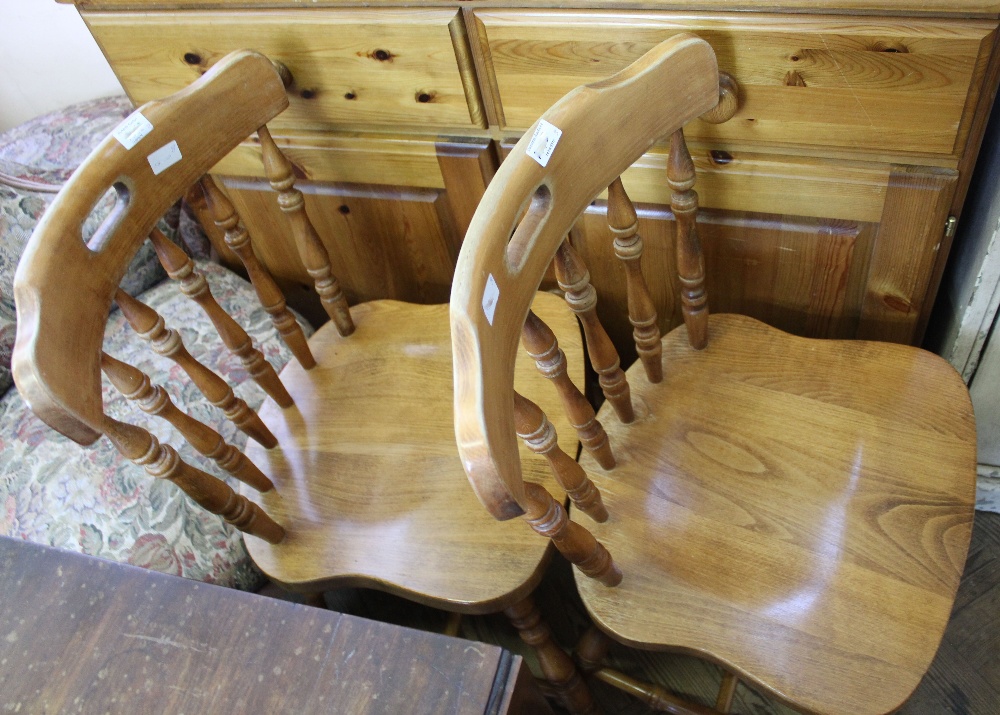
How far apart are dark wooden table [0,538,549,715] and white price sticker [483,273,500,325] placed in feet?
0.79

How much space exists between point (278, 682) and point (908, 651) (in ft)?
1.88

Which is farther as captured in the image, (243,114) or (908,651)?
(243,114)

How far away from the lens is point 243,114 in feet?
2.93

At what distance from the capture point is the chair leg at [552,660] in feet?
3.17

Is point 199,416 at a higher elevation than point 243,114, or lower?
lower

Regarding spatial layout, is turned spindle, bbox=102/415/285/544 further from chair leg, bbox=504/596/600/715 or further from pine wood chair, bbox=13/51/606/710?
chair leg, bbox=504/596/600/715

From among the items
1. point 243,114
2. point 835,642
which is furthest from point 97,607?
point 835,642

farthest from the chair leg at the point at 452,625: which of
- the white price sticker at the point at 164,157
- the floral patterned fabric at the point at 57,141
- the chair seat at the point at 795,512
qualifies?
the floral patterned fabric at the point at 57,141

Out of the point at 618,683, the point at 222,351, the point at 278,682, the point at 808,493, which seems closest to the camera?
the point at 278,682

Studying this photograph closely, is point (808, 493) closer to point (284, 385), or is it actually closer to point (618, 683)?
point (618, 683)

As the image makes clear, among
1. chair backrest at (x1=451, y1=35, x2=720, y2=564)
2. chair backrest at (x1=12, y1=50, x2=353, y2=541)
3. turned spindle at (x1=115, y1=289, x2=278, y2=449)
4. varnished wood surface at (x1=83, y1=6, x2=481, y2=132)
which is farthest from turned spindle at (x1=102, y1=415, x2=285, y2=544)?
varnished wood surface at (x1=83, y1=6, x2=481, y2=132)

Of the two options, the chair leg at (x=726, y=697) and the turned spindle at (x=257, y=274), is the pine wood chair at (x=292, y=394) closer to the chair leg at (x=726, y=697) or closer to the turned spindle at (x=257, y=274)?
the turned spindle at (x=257, y=274)

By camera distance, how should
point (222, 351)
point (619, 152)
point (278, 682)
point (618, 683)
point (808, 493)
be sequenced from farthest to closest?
point (222, 351), point (618, 683), point (808, 493), point (619, 152), point (278, 682)

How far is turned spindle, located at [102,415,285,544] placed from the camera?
0.77 meters
